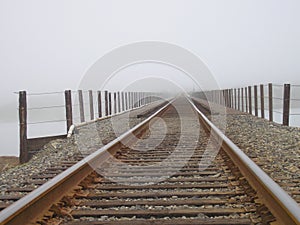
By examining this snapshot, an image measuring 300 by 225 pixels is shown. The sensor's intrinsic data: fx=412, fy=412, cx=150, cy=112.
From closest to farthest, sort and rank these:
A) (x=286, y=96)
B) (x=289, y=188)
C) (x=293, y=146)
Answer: (x=289, y=188) < (x=293, y=146) < (x=286, y=96)

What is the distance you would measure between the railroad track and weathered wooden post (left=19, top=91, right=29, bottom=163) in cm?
363

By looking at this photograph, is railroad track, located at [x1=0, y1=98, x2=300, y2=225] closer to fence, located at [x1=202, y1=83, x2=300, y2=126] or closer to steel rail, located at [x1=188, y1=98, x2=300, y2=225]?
steel rail, located at [x1=188, y1=98, x2=300, y2=225]

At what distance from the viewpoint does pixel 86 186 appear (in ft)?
12.7

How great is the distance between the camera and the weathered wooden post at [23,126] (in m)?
8.45

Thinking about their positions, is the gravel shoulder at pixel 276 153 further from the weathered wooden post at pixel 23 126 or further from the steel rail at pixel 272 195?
the weathered wooden post at pixel 23 126

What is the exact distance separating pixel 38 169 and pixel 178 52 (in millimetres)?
12516

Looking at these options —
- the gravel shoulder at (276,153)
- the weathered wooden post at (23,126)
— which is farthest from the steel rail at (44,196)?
the weathered wooden post at (23,126)

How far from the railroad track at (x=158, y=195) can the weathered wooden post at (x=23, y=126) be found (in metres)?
3.63

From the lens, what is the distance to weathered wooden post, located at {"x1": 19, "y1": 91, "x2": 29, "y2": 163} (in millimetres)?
8445

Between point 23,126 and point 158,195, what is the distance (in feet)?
19.1

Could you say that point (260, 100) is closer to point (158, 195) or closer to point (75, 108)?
point (75, 108)

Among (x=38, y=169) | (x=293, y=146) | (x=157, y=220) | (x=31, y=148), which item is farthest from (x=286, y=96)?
(x=157, y=220)

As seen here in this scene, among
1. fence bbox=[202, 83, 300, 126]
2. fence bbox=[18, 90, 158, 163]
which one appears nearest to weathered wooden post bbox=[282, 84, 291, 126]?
fence bbox=[202, 83, 300, 126]

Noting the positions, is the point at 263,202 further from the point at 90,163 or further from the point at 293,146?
the point at 293,146
